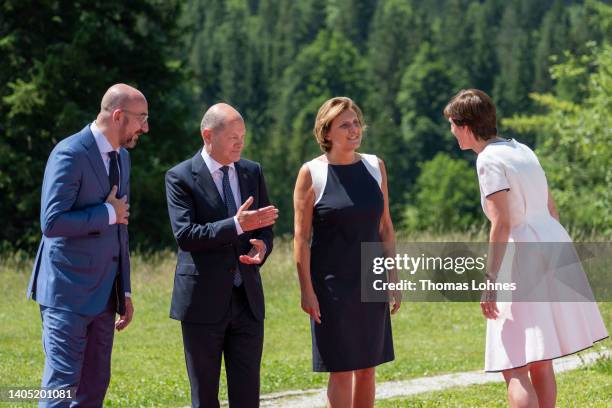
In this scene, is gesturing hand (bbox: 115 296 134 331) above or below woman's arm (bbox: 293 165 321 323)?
below

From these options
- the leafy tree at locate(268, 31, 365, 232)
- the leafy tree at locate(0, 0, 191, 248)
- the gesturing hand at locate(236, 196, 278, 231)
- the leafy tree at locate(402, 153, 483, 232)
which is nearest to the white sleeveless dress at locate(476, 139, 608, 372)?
the gesturing hand at locate(236, 196, 278, 231)

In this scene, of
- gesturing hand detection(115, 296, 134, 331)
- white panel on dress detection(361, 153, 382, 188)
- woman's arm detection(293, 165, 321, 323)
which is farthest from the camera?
white panel on dress detection(361, 153, 382, 188)

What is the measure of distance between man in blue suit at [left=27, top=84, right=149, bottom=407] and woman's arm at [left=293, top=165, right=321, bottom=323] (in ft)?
3.57

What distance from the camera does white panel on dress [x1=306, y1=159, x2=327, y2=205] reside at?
6.75 meters

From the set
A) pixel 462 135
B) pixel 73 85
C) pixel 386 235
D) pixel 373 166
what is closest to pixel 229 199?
pixel 373 166

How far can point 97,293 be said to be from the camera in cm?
617

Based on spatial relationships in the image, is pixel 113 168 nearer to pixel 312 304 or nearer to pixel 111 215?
pixel 111 215

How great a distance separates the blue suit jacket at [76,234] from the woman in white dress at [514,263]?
2.16m

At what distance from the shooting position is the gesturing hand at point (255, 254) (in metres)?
6.29

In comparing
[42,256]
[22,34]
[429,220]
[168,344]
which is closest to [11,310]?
[168,344]

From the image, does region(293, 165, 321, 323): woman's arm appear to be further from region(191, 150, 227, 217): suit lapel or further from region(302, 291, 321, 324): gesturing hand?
region(191, 150, 227, 217): suit lapel

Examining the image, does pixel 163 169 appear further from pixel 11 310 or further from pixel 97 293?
pixel 97 293

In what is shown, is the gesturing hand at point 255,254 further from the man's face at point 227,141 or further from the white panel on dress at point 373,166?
the white panel on dress at point 373,166

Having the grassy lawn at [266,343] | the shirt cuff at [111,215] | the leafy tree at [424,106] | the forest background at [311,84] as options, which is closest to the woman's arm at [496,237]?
the shirt cuff at [111,215]
